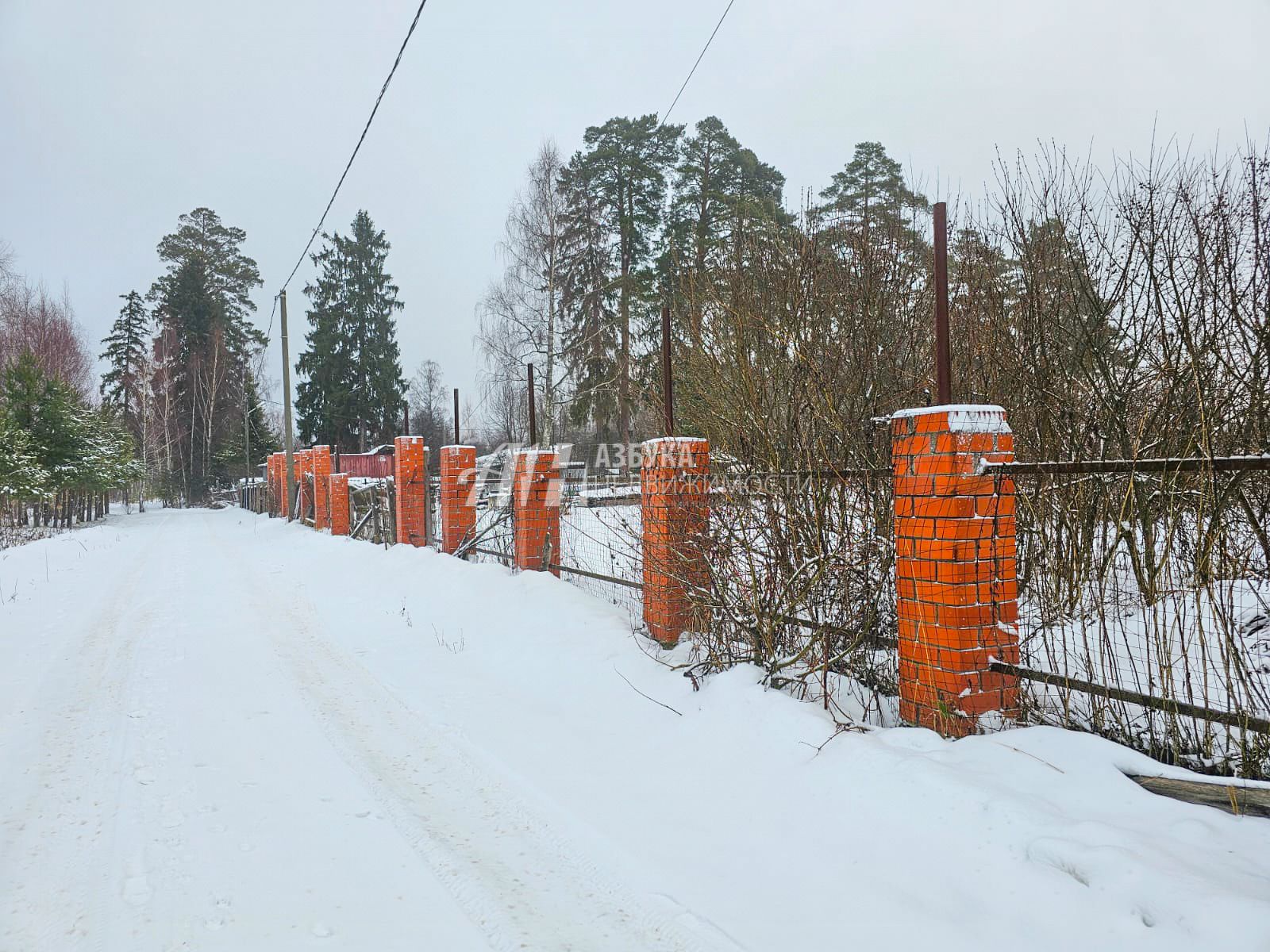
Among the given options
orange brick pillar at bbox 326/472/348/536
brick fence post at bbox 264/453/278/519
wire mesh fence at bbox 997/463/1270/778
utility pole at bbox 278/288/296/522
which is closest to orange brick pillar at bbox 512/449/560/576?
wire mesh fence at bbox 997/463/1270/778

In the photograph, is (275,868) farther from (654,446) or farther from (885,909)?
(654,446)

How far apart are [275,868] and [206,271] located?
54.1m

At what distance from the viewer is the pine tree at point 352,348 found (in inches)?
1654

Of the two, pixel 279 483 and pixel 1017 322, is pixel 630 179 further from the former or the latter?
pixel 1017 322

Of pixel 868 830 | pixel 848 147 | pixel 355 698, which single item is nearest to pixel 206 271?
pixel 848 147

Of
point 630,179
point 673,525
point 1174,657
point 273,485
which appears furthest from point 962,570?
point 273,485

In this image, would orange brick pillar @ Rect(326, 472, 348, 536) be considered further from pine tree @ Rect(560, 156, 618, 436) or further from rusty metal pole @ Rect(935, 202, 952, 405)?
rusty metal pole @ Rect(935, 202, 952, 405)

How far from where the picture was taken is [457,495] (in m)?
9.73

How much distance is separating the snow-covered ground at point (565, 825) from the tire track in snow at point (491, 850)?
0.04ft

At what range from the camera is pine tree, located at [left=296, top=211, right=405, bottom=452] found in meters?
42.0

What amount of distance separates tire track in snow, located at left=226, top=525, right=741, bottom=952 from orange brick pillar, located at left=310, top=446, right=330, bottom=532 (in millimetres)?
13258

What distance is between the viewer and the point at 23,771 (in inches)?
143

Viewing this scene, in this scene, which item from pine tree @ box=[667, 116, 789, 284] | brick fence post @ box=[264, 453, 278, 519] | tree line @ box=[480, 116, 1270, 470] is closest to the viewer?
tree line @ box=[480, 116, 1270, 470]

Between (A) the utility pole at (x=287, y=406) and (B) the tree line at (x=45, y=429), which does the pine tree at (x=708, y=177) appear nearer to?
(A) the utility pole at (x=287, y=406)
